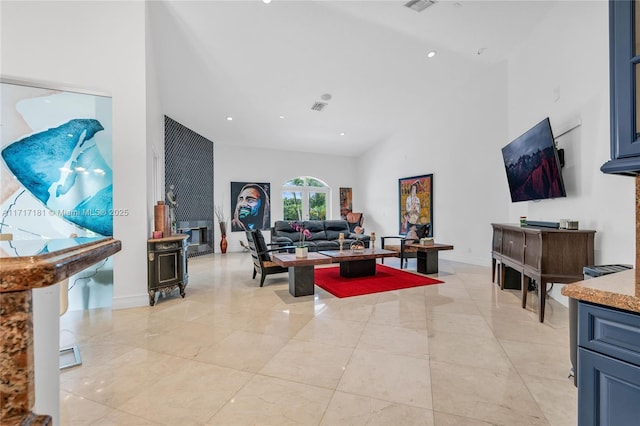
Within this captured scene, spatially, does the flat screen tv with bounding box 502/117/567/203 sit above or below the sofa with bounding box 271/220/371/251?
above

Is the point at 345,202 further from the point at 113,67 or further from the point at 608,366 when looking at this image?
the point at 608,366

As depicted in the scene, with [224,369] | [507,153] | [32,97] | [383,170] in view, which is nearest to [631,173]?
[224,369]

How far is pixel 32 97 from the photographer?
11.1 ft

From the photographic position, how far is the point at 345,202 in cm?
1034

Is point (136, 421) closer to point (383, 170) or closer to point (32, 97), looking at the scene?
point (32, 97)

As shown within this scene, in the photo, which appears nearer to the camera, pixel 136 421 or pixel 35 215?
pixel 136 421

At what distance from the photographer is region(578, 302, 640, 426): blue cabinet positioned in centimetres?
95

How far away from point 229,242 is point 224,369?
6751 millimetres

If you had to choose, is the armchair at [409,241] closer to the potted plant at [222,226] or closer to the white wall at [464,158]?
the white wall at [464,158]

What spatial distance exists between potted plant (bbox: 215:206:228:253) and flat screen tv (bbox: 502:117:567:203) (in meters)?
6.79

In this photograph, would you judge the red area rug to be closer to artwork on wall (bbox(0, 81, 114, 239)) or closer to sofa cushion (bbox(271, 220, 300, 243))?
sofa cushion (bbox(271, 220, 300, 243))

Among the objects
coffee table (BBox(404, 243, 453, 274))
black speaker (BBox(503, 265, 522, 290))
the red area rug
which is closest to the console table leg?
black speaker (BBox(503, 265, 522, 290))

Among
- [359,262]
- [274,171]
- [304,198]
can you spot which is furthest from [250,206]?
[359,262]

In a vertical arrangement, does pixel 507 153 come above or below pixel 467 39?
below
